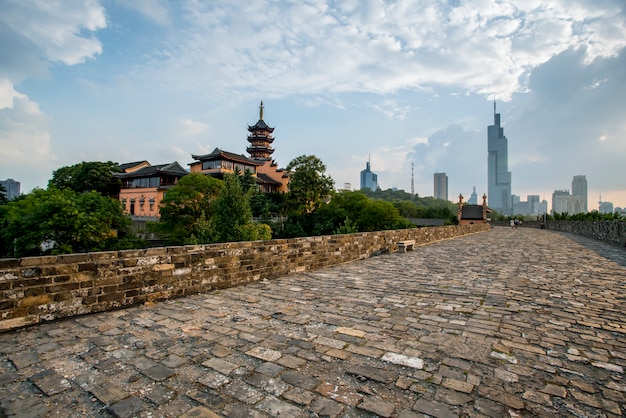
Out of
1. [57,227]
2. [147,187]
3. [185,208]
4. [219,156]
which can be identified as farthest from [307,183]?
[57,227]

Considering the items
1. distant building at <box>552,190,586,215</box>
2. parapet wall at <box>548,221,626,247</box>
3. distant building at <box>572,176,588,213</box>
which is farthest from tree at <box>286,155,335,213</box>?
distant building at <box>572,176,588,213</box>

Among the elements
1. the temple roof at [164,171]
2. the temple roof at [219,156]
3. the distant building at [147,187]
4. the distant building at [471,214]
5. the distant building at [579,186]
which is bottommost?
the distant building at [471,214]

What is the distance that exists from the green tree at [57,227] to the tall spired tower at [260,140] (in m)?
36.8

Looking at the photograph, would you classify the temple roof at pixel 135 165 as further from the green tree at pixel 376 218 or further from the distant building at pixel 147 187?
the green tree at pixel 376 218

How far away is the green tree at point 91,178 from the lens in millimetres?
41531

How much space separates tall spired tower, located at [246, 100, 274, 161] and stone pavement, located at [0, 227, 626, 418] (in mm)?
52059

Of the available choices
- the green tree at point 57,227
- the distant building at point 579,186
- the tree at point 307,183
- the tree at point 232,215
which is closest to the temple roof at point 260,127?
the tree at point 307,183

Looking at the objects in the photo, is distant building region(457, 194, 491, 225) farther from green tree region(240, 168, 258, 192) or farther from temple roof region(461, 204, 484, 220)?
green tree region(240, 168, 258, 192)

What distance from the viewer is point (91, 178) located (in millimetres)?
41562

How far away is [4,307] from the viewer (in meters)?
3.13

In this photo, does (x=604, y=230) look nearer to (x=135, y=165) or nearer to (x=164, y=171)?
(x=164, y=171)

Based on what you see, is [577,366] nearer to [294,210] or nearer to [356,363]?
[356,363]

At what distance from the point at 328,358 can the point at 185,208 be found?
2651 cm

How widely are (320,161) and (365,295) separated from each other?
33.2 meters
